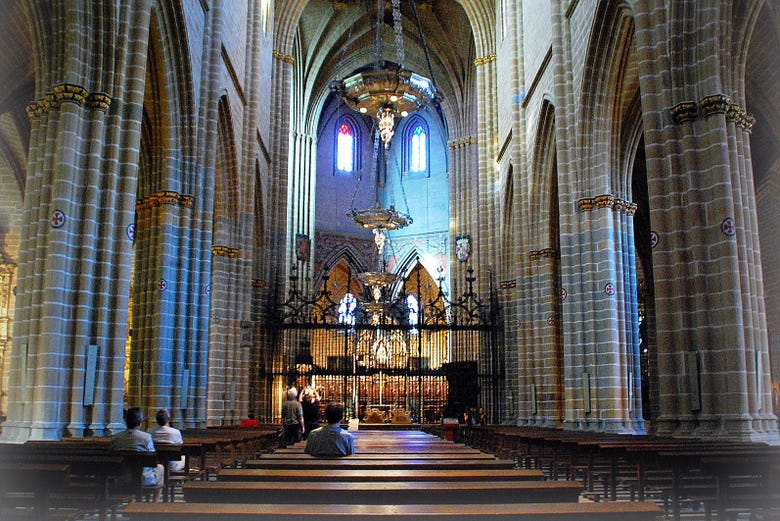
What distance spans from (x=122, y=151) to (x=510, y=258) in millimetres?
18177

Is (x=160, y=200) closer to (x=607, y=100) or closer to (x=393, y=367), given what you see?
(x=607, y=100)

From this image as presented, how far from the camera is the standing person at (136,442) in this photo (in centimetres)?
770

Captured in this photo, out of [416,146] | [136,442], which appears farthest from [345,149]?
[136,442]

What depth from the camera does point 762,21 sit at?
1636 centimetres

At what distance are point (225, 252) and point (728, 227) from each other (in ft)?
48.9

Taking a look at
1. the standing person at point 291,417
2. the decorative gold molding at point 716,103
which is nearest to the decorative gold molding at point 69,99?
the standing person at point 291,417

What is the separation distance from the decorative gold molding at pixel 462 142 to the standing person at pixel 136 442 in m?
31.6

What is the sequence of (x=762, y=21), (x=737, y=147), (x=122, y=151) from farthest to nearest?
1. (x=762, y=21)
2. (x=122, y=151)
3. (x=737, y=147)

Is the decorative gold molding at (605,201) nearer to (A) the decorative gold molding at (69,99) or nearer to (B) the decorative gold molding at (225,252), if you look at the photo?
(A) the decorative gold molding at (69,99)

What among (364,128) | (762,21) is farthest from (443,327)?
(364,128)

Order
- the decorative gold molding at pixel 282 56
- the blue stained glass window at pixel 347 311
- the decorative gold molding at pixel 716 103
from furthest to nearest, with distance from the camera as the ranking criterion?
the decorative gold molding at pixel 282 56, the blue stained glass window at pixel 347 311, the decorative gold molding at pixel 716 103

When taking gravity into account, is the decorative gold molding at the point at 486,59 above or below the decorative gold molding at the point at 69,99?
above

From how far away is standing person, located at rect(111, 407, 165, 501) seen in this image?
7.70 meters

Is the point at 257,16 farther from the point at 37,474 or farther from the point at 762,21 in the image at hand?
the point at 37,474
